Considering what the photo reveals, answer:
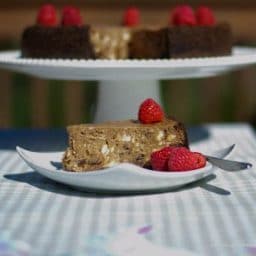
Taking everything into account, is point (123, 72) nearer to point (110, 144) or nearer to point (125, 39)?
point (110, 144)

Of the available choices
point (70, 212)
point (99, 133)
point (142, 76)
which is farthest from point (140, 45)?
point (70, 212)

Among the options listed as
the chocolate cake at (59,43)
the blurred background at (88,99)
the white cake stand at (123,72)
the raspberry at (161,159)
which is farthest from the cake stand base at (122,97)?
the blurred background at (88,99)

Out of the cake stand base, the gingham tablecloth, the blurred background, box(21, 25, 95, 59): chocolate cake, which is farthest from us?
the blurred background

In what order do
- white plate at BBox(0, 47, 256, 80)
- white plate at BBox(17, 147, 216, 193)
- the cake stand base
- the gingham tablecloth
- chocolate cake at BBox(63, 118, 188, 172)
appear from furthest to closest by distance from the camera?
1. the cake stand base
2. white plate at BBox(0, 47, 256, 80)
3. chocolate cake at BBox(63, 118, 188, 172)
4. white plate at BBox(17, 147, 216, 193)
5. the gingham tablecloth

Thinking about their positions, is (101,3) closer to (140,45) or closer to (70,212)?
(140,45)

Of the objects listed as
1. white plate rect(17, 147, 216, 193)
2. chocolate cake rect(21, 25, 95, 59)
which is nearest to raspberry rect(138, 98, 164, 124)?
white plate rect(17, 147, 216, 193)

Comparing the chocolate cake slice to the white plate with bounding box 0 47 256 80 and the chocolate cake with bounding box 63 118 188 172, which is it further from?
the chocolate cake with bounding box 63 118 188 172

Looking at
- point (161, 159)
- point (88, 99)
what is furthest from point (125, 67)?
point (88, 99)
